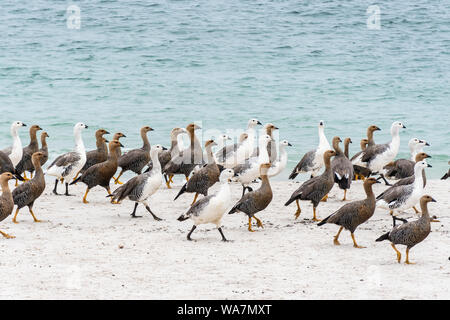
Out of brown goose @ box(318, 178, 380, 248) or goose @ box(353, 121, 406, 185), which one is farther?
goose @ box(353, 121, 406, 185)

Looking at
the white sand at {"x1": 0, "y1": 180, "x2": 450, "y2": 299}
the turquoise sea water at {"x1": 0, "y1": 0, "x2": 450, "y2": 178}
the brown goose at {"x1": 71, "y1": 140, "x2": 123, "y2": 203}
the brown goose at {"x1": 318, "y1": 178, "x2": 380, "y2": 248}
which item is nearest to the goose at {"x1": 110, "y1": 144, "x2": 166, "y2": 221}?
the white sand at {"x1": 0, "y1": 180, "x2": 450, "y2": 299}

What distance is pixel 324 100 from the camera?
2862cm

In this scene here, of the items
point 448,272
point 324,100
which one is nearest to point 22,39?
point 324,100

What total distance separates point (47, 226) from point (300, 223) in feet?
13.2

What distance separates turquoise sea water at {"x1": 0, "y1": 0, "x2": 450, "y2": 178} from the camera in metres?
26.5

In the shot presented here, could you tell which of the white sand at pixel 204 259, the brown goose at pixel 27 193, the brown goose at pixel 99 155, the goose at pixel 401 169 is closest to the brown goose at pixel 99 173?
the white sand at pixel 204 259

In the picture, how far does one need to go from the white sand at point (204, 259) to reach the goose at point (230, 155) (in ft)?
6.98

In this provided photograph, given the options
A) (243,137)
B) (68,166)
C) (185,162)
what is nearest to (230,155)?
(243,137)

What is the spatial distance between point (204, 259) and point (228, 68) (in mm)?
22862

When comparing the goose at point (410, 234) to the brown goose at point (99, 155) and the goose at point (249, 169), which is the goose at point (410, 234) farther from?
the brown goose at point (99, 155)

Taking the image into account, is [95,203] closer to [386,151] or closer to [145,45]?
[386,151]

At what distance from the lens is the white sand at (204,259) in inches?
350

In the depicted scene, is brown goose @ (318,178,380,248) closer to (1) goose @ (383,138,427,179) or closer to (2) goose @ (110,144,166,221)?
(2) goose @ (110,144,166,221)

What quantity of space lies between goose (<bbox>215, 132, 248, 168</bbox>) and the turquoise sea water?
450 cm
